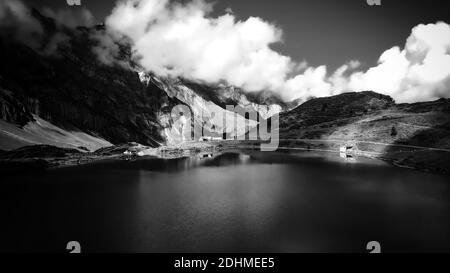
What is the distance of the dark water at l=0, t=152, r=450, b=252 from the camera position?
5303 centimetres

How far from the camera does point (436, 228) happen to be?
2341 inches

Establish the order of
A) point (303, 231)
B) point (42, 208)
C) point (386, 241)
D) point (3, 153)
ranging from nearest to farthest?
point (386, 241), point (303, 231), point (42, 208), point (3, 153)

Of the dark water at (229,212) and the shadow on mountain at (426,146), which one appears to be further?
the shadow on mountain at (426,146)

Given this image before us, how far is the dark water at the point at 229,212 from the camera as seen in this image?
53031 millimetres

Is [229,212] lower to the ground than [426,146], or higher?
lower

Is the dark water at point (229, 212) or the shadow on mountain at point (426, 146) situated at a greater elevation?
the shadow on mountain at point (426, 146)

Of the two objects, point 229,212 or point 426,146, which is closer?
point 229,212

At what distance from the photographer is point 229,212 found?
225 ft

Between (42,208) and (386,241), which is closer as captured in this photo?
(386,241)

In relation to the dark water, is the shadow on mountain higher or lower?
higher

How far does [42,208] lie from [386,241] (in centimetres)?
7539

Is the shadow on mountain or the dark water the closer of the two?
the dark water
